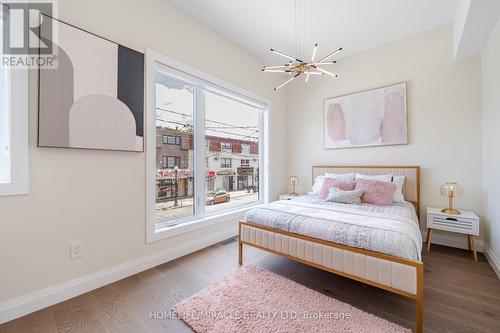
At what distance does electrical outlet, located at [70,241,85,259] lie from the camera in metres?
1.71

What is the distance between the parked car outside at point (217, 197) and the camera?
3073 mm

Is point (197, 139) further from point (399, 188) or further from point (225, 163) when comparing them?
point (399, 188)

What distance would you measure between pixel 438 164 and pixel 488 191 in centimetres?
58

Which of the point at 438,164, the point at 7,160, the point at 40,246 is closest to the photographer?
the point at 7,160

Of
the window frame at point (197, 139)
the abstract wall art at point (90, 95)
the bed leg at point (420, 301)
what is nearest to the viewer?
the bed leg at point (420, 301)

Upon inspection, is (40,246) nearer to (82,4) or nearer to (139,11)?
(82,4)

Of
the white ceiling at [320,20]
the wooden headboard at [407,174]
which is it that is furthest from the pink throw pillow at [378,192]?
the white ceiling at [320,20]

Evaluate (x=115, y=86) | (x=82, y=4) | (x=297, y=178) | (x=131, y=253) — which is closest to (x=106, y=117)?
(x=115, y=86)

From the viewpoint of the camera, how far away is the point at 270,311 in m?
1.52

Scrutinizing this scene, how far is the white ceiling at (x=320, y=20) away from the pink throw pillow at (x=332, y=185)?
6.93 ft

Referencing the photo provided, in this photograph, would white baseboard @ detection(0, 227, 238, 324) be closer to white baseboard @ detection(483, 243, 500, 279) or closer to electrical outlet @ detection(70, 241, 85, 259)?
electrical outlet @ detection(70, 241, 85, 259)

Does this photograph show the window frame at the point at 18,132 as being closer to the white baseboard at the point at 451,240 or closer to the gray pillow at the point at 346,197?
the gray pillow at the point at 346,197

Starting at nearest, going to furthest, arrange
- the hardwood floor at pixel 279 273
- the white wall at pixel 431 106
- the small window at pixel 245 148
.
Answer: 1. the hardwood floor at pixel 279 273
2. the white wall at pixel 431 106
3. the small window at pixel 245 148

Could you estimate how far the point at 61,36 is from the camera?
160cm
